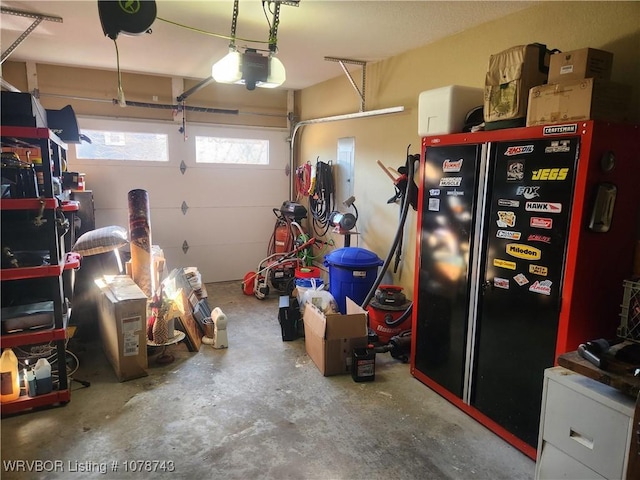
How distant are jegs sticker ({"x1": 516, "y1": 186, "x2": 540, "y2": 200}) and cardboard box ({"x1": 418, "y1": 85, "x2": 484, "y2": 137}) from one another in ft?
2.25

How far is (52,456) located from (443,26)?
376 cm

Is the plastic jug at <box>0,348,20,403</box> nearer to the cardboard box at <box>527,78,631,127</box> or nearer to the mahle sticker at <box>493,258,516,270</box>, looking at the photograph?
the mahle sticker at <box>493,258,516,270</box>

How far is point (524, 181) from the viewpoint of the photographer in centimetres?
218

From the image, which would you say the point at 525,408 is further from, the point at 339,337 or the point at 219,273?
the point at 219,273

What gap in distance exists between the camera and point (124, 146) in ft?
16.6

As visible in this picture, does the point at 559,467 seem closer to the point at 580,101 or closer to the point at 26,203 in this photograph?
the point at 580,101

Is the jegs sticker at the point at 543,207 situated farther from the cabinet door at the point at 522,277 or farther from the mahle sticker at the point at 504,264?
the mahle sticker at the point at 504,264

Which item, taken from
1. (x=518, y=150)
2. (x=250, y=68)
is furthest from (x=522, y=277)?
(x=250, y=68)

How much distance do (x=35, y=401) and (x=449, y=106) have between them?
10.7ft

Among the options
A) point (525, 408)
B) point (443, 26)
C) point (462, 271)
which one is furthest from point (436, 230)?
point (443, 26)

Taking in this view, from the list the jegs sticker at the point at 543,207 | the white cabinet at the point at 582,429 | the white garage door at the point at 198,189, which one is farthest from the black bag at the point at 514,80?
the white garage door at the point at 198,189

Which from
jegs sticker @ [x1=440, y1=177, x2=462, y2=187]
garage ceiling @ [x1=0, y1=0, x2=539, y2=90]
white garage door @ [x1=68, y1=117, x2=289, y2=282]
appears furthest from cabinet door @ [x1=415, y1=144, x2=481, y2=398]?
white garage door @ [x1=68, y1=117, x2=289, y2=282]

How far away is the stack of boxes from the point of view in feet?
6.29

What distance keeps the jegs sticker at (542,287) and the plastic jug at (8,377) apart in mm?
3124
